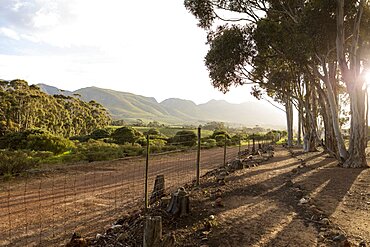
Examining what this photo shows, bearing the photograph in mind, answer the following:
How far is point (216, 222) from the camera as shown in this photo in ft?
18.0

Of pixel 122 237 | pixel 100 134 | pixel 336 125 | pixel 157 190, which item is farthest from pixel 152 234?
pixel 100 134

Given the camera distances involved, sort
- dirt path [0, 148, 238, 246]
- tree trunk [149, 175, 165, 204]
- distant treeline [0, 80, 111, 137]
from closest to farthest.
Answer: dirt path [0, 148, 238, 246]
tree trunk [149, 175, 165, 204]
distant treeline [0, 80, 111, 137]

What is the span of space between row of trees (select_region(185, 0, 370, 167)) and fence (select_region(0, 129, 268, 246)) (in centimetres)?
678

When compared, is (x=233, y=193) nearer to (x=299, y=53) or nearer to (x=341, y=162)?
(x=341, y=162)

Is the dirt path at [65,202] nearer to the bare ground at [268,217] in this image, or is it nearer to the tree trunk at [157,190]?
the tree trunk at [157,190]

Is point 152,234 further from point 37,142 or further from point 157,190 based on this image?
point 37,142

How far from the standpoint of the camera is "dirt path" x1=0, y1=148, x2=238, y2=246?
20.1 ft

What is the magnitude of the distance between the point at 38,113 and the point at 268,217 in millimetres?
36641

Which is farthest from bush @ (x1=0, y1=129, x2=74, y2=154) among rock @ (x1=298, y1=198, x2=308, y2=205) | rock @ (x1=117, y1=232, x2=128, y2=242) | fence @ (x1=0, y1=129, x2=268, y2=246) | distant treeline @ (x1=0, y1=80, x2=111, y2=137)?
rock @ (x1=298, y1=198, x2=308, y2=205)

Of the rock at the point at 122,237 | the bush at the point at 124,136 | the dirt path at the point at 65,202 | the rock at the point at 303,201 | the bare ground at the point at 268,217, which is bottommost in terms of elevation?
the dirt path at the point at 65,202

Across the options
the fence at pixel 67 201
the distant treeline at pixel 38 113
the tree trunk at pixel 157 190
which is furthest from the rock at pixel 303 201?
the distant treeline at pixel 38 113

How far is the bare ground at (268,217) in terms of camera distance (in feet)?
15.9

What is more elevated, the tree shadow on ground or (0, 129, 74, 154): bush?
(0, 129, 74, 154): bush

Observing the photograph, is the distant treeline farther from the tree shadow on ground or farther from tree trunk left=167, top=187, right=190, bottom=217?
tree trunk left=167, top=187, right=190, bottom=217
